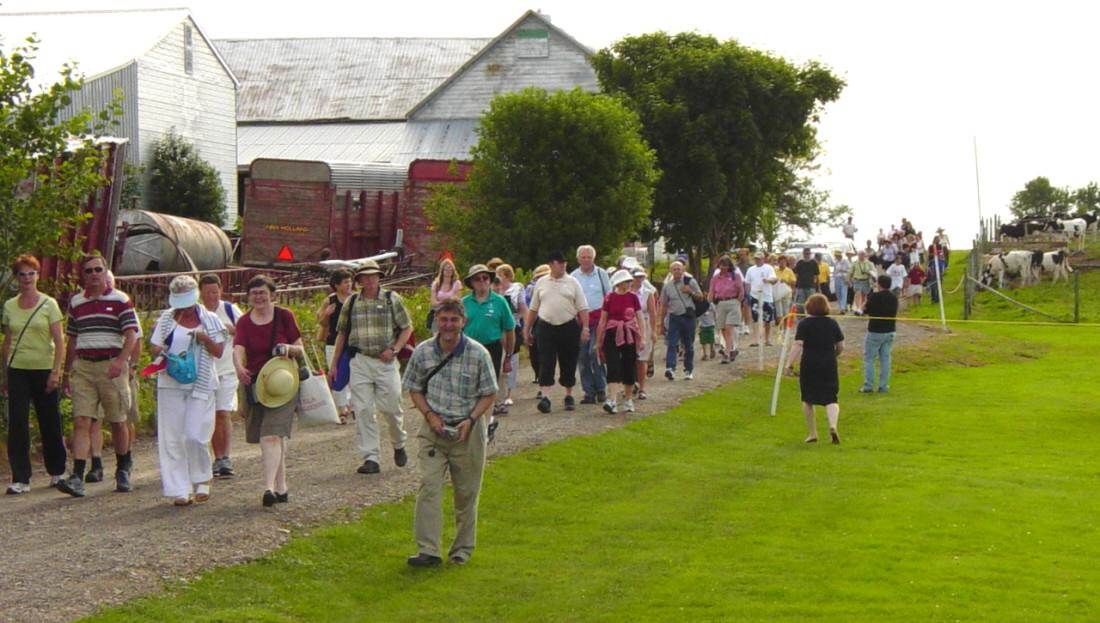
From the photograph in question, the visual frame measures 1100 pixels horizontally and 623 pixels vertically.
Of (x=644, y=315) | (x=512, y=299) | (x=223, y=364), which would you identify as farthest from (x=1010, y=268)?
(x=223, y=364)

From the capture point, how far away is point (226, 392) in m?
13.5

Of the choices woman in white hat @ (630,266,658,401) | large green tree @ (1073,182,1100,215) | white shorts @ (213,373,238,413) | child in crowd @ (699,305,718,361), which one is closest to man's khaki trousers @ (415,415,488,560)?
white shorts @ (213,373,238,413)

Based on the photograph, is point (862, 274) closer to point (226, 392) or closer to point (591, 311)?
point (591, 311)

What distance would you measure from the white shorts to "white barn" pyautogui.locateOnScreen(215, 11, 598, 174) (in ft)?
145

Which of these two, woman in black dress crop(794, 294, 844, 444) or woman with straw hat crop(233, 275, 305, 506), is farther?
woman in black dress crop(794, 294, 844, 444)

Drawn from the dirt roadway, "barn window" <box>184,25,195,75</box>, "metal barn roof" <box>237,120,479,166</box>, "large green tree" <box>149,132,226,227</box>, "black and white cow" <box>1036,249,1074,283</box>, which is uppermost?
"barn window" <box>184,25,195,75</box>

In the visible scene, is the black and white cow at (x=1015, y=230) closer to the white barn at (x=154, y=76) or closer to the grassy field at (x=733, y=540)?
the white barn at (x=154, y=76)

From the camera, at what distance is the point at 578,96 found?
34.4 meters

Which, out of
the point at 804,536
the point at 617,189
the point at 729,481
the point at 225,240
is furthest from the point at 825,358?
the point at 225,240

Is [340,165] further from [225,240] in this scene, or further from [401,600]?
[401,600]

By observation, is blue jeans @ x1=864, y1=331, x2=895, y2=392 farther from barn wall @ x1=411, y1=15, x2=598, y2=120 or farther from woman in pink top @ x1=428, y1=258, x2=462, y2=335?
barn wall @ x1=411, y1=15, x2=598, y2=120

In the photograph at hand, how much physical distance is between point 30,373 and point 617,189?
852 inches

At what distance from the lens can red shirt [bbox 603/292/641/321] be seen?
60.6 ft

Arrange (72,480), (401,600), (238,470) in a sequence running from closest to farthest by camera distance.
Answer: (401,600) → (72,480) → (238,470)
